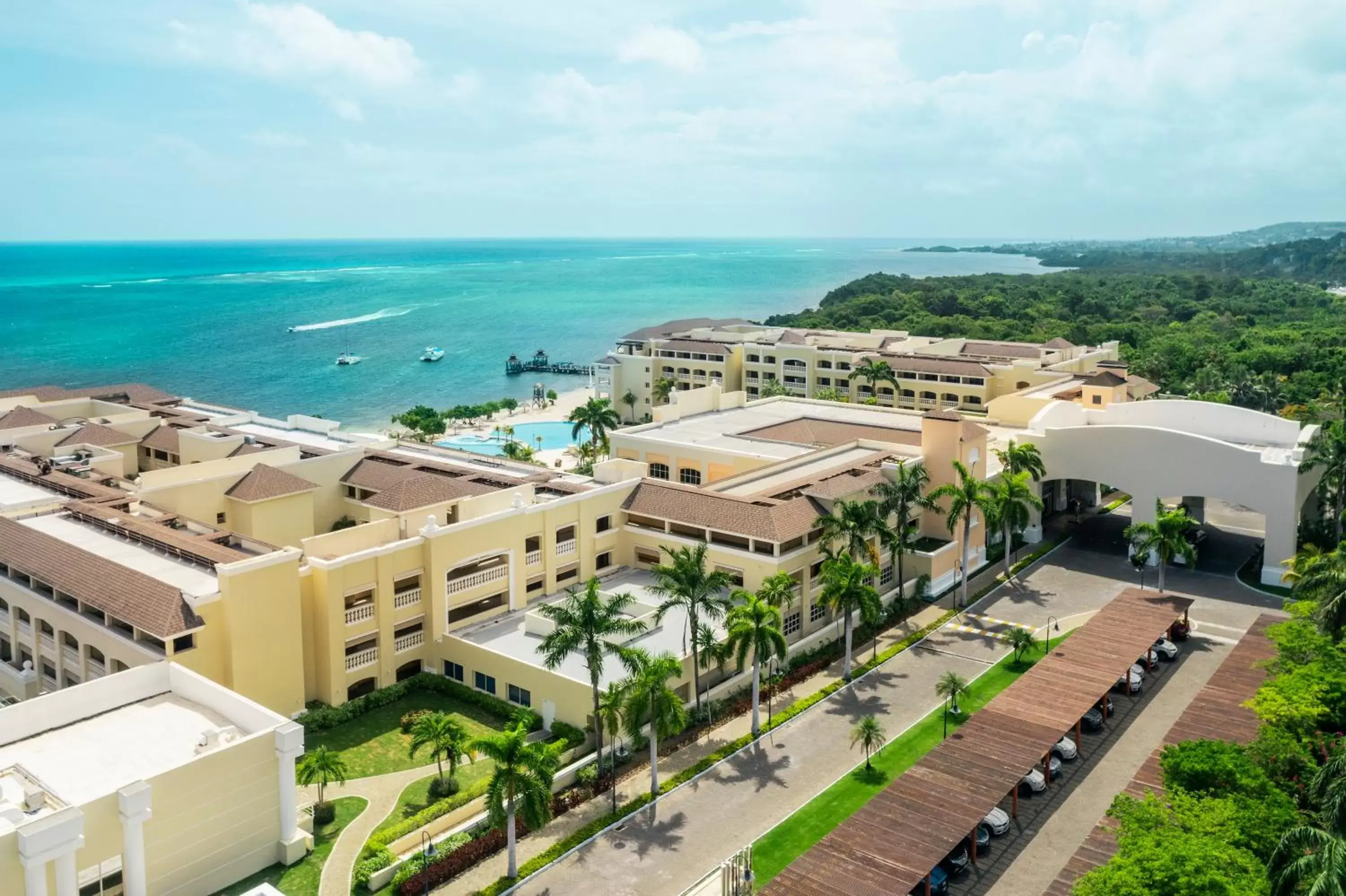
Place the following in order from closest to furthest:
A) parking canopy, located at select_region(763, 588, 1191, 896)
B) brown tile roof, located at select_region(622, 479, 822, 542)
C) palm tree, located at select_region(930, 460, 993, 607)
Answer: parking canopy, located at select_region(763, 588, 1191, 896) < brown tile roof, located at select_region(622, 479, 822, 542) < palm tree, located at select_region(930, 460, 993, 607)

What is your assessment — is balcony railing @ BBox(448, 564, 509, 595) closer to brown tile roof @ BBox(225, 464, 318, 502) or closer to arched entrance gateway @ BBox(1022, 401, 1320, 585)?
brown tile roof @ BBox(225, 464, 318, 502)

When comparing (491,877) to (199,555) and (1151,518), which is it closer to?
(199,555)

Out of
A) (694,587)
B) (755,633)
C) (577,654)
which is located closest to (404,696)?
(577,654)

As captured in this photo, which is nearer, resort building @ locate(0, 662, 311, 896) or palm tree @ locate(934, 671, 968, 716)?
resort building @ locate(0, 662, 311, 896)

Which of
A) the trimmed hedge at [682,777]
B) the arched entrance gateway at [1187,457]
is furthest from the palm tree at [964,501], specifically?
the arched entrance gateway at [1187,457]

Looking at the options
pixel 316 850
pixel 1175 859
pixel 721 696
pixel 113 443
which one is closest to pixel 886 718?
pixel 721 696

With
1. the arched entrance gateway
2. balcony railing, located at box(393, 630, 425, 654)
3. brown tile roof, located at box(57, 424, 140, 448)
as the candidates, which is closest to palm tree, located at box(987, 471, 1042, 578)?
the arched entrance gateway

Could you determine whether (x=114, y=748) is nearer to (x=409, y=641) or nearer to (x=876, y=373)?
(x=409, y=641)

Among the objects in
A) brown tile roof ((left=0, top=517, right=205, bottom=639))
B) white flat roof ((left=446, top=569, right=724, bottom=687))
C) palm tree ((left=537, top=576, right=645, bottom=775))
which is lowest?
white flat roof ((left=446, top=569, right=724, bottom=687))
